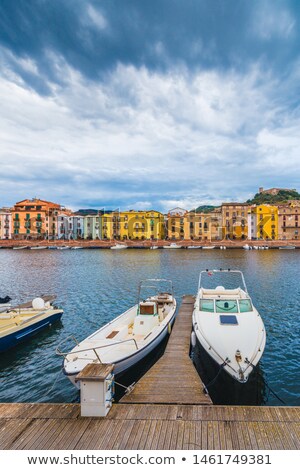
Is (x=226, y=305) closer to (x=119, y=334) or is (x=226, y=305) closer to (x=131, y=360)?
(x=131, y=360)

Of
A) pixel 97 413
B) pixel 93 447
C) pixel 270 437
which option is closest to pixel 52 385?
pixel 97 413

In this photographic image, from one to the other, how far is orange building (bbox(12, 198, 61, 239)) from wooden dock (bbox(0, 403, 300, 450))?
132068mm

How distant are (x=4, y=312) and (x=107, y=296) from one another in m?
12.6

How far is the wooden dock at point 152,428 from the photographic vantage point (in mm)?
6832

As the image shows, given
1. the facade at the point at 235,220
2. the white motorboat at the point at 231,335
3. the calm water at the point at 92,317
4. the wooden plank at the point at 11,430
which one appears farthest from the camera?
the facade at the point at 235,220

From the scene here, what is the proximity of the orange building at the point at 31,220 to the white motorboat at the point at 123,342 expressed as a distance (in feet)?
400

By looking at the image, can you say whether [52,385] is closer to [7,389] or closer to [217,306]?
[7,389]

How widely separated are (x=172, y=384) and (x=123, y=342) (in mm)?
4213

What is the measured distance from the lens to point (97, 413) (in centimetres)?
793

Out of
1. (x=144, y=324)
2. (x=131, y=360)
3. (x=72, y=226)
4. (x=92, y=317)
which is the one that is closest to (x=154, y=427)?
(x=131, y=360)

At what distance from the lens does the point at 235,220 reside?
12744 cm

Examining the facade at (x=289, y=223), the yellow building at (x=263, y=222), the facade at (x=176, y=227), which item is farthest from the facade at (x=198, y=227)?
the facade at (x=289, y=223)

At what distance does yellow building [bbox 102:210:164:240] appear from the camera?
131500 mm

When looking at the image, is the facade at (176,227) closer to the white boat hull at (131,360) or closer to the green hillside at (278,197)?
the green hillside at (278,197)
